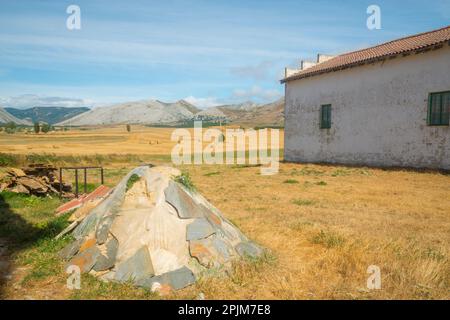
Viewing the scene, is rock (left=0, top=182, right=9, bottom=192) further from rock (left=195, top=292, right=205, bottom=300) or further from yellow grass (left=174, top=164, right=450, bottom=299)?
rock (left=195, top=292, right=205, bottom=300)

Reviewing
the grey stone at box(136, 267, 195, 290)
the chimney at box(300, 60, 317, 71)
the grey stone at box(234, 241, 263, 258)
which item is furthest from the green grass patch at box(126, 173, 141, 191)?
the chimney at box(300, 60, 317, 71)

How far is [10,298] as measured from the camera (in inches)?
176

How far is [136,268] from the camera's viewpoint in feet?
16.6

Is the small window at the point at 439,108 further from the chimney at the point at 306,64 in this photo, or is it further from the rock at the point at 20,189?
the rock at the point at 20,189

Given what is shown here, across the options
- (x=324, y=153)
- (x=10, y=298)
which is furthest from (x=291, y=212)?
(x=324, y=153)

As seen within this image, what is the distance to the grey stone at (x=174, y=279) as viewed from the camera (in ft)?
15.8

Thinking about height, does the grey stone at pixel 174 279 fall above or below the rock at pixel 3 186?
below

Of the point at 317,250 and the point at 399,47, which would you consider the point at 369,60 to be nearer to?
the point at 399,47

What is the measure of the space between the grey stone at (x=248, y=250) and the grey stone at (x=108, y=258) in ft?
5.98

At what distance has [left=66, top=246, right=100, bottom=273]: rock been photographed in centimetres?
526

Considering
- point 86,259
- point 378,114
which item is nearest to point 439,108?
point 378,114

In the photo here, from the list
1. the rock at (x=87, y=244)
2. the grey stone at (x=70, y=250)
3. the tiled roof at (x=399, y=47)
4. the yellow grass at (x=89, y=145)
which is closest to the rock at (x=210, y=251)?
the rock at (x=87, y=244)
